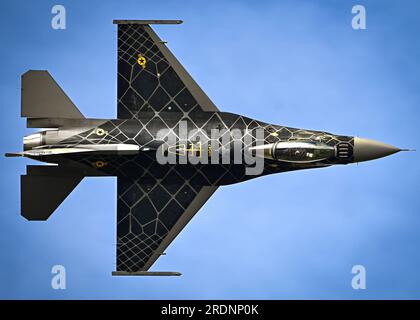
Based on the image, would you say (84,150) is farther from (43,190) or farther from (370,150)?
(370,150)

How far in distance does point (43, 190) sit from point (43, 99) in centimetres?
260

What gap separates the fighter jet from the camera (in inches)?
910

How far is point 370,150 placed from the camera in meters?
22.9

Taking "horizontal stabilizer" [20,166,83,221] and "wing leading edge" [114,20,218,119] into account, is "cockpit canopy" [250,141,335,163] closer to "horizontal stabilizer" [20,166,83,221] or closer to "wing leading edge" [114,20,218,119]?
"wing leading edge" [114,20,218,119]

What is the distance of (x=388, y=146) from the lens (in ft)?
75.1

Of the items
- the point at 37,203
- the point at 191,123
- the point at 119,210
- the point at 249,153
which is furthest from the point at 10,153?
the point at 249,153

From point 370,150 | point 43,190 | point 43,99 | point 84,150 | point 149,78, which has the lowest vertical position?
point 43,190

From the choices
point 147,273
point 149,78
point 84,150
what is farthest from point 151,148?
point 147,273

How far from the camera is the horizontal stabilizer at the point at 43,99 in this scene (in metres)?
23.8

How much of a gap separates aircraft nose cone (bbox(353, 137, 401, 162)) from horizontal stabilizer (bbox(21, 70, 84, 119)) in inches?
307

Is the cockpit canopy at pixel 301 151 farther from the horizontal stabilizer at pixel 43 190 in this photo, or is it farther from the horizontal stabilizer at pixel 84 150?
the horizontal stabilizer at pixel 43 190

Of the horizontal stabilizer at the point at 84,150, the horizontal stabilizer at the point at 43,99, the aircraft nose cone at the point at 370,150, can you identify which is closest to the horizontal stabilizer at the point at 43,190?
the horizontal stabilizer at the point at 84,150
